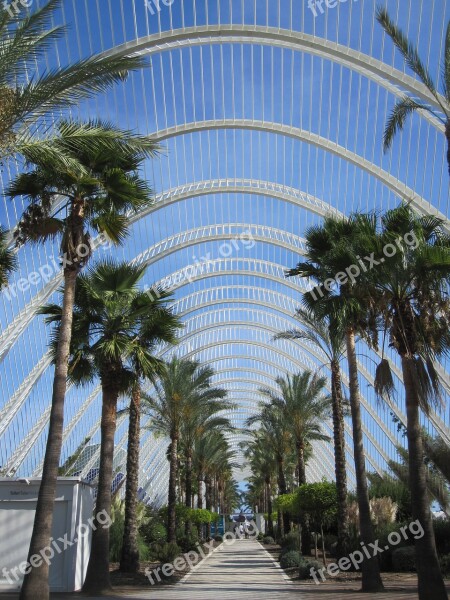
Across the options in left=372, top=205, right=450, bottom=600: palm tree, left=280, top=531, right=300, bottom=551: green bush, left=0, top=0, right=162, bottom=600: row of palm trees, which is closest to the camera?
left=0, top=0, right=162, bottom=600: row of palm trees

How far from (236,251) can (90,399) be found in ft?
45.0

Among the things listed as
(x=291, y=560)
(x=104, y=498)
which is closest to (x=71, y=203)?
(x=104, y=498)

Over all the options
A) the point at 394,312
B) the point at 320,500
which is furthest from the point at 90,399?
the point at 394,312

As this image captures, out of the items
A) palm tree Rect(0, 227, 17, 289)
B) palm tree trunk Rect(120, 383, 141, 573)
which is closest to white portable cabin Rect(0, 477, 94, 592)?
palm tree trunk Rect(120, 383, 141, 573)

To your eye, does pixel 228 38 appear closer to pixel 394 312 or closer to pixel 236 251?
pixel 394 312

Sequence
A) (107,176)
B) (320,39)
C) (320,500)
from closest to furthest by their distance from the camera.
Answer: (107,176) → (320,39) → (320,500)

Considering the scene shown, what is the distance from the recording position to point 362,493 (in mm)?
17891

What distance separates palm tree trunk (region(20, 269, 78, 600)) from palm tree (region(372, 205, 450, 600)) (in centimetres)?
677

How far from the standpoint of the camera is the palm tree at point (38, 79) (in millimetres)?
10039

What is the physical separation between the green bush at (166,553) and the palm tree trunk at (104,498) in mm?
10245

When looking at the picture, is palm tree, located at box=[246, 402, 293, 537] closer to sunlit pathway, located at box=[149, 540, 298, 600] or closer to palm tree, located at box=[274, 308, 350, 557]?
palm tree, located at box=[274, 308, 350, 557]

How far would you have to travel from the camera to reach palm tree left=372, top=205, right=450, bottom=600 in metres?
13.6

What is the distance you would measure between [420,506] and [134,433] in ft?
35.3

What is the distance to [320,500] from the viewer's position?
24594 mm
